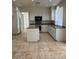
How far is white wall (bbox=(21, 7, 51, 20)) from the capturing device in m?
14.2

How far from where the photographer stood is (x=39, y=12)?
14.3m

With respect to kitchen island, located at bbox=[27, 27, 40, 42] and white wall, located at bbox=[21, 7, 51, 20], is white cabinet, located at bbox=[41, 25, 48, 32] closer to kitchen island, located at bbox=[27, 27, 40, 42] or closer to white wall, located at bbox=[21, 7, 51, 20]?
white wall, located at bbox=[21, 7, 51, 20]

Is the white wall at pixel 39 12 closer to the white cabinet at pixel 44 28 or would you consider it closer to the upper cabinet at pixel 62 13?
the white cabinet at pixel 44 28

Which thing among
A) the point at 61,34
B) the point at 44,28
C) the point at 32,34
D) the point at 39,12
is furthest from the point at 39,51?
the point at 39,12

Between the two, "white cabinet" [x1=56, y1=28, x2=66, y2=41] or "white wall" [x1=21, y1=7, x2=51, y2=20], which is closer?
"white cabinet" [x1=56, y1=28, x2=66, y2=41]

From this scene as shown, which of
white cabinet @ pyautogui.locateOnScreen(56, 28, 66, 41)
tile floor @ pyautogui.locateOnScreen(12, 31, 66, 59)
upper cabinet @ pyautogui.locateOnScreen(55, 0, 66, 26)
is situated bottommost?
tile floor @ pyautogui.locateOnScreen(12, 31, 66, 59)

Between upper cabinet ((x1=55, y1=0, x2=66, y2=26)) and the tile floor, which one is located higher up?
upper cabinet ((x1=55, y1=0, x2=66, y2=26))

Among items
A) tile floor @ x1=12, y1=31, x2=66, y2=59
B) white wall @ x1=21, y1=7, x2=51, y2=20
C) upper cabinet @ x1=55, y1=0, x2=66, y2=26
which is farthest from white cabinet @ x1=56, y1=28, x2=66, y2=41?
white wall @ x1=21, y1=7, x2=51, y2=20

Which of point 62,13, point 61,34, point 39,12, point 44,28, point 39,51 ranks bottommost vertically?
point 39,51

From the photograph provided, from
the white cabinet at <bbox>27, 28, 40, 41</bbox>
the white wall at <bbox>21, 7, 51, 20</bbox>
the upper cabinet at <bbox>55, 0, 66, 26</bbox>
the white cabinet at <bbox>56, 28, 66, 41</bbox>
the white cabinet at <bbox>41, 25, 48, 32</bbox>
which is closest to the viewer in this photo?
the white cabinet at <bbox>27, 28, 40, 41</bbox>

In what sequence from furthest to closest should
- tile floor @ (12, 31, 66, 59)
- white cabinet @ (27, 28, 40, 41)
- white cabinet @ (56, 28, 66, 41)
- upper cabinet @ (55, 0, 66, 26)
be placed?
upper cabinet @ (55, 0, 66, 26) → white cabinet @ (56, 28, 66, 41) → white cabinet @ (27, 28, 40, 41) → tile floor @ (12, 31, 66, 59)

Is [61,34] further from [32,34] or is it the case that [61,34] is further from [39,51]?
[39,51]
